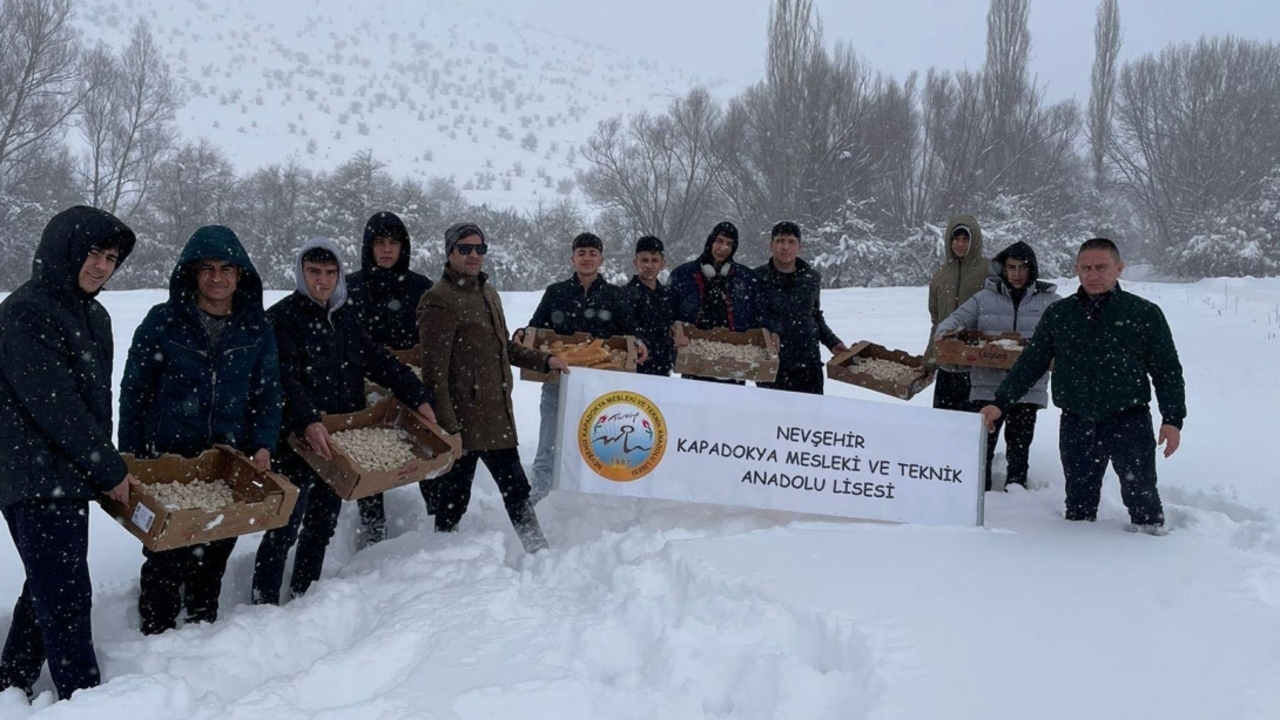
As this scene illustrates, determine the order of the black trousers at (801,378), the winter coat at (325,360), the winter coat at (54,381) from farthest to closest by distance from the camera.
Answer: the black trousers at (801,378), the winter coat at (325,360), the winter coat at (54,381)

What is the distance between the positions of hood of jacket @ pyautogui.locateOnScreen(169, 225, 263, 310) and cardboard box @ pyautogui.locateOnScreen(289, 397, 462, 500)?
0.70 metres

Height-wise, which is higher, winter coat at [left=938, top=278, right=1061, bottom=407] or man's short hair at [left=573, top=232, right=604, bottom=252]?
man's short hair at [left=573, top=232, right=604, bottom=252]

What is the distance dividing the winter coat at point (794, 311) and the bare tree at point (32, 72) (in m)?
26.7

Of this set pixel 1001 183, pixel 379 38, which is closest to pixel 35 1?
pixel 1001 183

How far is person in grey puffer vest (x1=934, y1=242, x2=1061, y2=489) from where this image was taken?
5.20m

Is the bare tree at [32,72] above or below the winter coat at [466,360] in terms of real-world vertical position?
above

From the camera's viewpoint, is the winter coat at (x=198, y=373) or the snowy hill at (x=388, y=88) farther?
the snowy hill at (x=388, y=88)

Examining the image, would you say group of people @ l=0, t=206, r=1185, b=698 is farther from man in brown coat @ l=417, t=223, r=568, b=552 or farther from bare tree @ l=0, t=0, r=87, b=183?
bare tree @ l=0, t=0, r=87, b=183

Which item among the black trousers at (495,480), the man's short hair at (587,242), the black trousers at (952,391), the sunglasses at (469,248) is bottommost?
the black trousers at (495,480)

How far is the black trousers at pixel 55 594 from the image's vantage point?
295 centimetres

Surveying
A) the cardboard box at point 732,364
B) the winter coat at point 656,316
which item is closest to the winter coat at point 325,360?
the cardboard box at point 732,364

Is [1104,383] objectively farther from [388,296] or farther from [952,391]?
[388,296]

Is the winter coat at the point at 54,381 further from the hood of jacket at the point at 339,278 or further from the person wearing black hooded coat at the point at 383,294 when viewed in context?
the person wearing black hooded coat at the point at 383,294

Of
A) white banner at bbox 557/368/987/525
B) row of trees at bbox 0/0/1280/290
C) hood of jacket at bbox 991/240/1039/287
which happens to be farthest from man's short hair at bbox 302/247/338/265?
row of trees at bbox 0/0/1280/290
